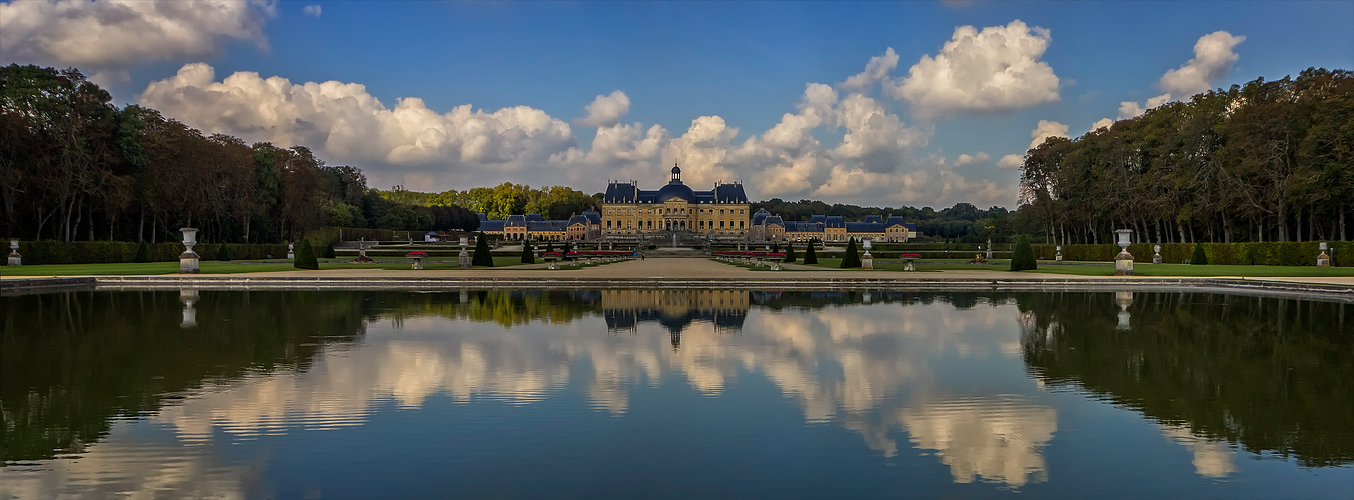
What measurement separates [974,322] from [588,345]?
6.06 metres

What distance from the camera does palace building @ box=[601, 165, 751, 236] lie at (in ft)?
362

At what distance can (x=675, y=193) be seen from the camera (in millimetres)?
111562

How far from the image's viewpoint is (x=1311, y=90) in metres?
33.2

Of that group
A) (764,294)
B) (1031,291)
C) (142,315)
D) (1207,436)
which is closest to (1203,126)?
(1031,291)

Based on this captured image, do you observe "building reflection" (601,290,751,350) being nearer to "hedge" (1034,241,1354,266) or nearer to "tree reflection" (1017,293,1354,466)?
"tree reflection" (1017,293,1354,466)

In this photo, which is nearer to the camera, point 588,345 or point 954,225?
point 588,345

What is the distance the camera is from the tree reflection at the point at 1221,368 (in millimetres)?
5262

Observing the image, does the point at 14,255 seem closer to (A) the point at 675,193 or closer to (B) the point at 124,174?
(B) the point at 124,174

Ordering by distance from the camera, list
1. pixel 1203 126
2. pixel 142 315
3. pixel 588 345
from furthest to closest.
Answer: pixel 1203 126 < pixel 142 315 < pixel 588 345

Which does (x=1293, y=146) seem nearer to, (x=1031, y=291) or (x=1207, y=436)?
(x=1031, y=291)

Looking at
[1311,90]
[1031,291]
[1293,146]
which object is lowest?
[1031,291]

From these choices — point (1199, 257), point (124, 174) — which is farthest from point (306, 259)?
point (1199, 257)

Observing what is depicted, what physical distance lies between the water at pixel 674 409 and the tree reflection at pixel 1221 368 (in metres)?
0.04

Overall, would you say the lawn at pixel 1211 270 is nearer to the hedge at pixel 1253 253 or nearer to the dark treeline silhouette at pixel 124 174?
the hedge at pixel 1253 253
